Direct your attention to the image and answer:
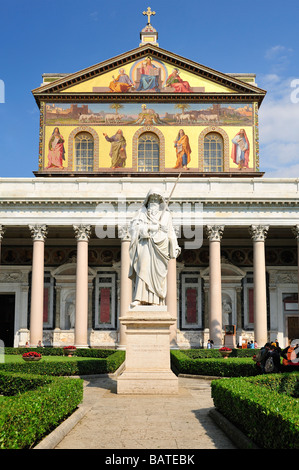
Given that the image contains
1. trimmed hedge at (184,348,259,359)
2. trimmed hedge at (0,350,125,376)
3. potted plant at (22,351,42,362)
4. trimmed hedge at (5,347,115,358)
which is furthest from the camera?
trimmed hedge at (5,347,115,358)

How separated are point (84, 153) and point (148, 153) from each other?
451 centimetres

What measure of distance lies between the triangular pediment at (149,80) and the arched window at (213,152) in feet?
9.86

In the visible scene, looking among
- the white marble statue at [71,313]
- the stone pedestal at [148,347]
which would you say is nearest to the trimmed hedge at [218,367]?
the stone pedestal at [148,347]

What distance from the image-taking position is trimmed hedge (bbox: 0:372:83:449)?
661 cm

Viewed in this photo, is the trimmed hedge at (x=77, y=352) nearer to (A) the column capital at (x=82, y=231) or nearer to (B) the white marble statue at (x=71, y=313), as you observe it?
(A) the column capital at (x=82, y=231)

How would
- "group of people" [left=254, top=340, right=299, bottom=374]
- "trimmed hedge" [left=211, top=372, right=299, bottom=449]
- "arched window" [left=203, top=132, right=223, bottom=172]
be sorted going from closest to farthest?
"trimmed hedge" [left=211, top=372, right=299, bottom=449] → "group of people" [left=254, top=340, right=299, bottom=374] → "arched window" [left=203, top=132, right=223, bottom=172]

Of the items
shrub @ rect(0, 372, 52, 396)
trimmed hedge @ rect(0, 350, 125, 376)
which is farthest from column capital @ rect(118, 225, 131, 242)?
shrub @ rect(0, 372, 52, 396)

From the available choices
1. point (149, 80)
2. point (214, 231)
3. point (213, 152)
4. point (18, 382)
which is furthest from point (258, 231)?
point (18, 382)

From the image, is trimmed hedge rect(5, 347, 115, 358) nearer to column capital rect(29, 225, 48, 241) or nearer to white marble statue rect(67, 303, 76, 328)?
column capital rect(29, 225, 48, 241)

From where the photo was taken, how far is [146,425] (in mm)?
8992

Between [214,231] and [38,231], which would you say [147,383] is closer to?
[214,231]

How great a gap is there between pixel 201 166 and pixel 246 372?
845 inches

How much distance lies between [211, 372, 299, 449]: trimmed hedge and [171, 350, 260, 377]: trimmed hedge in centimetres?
774
